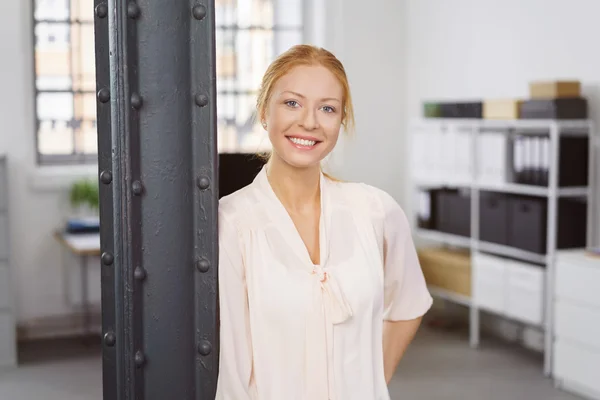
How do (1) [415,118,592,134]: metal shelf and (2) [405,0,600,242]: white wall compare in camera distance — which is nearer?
(1) [415,118,592,134]: metal shelf

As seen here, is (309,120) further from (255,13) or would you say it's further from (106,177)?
(255,13)

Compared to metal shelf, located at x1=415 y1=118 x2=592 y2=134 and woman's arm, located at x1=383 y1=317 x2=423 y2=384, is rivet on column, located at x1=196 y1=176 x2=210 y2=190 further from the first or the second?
metal shelf, located at x1=415 y1=118 x2=592 y2=134

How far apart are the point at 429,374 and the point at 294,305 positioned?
12.2 ft

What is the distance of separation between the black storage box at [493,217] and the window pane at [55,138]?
2.89m

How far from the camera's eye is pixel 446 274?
568 centimetres

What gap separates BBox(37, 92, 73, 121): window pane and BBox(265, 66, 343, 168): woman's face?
493 centimetres

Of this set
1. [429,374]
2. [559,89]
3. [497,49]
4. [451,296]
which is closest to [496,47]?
[497,49]

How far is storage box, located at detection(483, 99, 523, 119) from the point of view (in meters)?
5.01

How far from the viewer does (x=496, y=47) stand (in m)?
5.62

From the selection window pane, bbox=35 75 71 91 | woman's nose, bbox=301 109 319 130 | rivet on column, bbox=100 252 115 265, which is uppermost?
window pane, bbox=35 75 71 91

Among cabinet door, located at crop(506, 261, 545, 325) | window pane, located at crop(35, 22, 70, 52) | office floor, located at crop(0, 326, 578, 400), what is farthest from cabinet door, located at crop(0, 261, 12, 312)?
cabinet door, located at crop(506, 261, 545, 325)

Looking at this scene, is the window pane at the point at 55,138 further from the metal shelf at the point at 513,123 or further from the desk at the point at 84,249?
the metal shelf at the point at 513,123

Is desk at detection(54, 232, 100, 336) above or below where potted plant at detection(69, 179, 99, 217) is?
below

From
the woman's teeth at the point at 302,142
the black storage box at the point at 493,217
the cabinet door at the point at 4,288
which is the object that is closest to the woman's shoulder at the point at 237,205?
the woman's teeth at the point at 302,142
